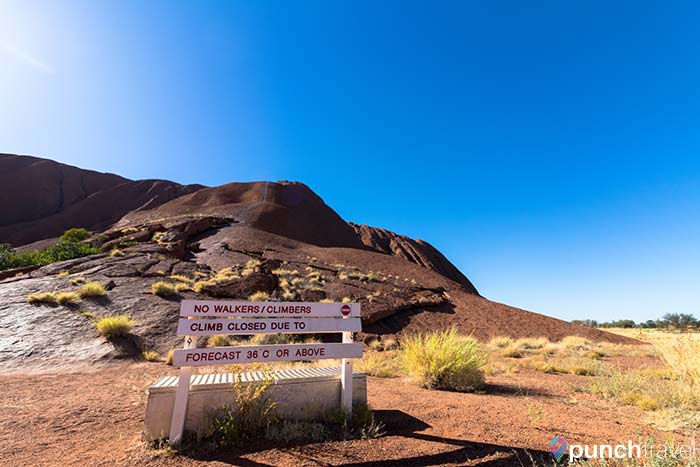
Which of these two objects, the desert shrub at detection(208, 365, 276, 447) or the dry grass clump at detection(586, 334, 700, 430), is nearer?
the desert shrub at detection(208, 365, 276, 447)

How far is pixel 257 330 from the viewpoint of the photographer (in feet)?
13.5

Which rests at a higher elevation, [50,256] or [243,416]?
[50,256]

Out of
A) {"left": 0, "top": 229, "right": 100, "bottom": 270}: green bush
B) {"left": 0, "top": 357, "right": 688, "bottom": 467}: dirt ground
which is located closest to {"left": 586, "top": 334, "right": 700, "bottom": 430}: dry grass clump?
{"left": 0, "top": 357, "right": 688, "bottom": 467}: dirt ground

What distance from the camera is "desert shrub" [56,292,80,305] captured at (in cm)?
1145

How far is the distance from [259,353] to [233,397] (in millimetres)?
582

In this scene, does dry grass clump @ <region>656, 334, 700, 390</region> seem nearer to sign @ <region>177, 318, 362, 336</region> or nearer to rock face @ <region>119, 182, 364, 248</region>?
sign @ <region>177, 318, 362, 336</region>

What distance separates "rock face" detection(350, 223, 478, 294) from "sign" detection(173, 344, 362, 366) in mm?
58998

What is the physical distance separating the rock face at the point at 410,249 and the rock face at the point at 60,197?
39.2 metres

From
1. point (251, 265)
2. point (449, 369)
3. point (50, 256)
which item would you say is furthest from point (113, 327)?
point (50, 256)

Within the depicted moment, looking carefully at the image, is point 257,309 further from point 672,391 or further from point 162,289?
point 162,289

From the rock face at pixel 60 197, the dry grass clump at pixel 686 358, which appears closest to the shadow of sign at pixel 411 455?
the dry grass clump at pixel 686 358

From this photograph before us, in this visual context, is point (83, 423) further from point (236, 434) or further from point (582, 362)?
point (582, 362)

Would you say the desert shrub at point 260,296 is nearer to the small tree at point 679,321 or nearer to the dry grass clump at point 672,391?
the dry grass clump at point 672,391

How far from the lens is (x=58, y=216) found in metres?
47.8
